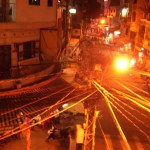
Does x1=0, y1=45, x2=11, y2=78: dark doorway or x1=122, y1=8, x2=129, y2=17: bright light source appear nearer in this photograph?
x1=0, y1=45, x2=11, y2=78: dark doorway

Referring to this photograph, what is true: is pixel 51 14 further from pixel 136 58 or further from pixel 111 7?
pixel 111 7

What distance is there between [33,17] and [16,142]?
27.9 ft

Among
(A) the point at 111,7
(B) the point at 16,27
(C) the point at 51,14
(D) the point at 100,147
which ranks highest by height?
(A) the point at 111,7

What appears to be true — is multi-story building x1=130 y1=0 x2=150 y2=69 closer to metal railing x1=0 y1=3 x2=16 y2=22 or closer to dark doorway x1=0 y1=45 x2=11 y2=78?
dark doorway x1=0 y1=45 x2=11 y2=78

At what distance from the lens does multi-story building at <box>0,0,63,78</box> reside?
16125 mm

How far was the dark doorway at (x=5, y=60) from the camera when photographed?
16.2 meters

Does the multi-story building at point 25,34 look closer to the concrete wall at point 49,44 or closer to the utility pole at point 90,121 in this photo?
the concrete wall at point 49,44

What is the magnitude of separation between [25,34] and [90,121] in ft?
30.3

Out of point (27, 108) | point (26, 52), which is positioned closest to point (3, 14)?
point (26, 52)

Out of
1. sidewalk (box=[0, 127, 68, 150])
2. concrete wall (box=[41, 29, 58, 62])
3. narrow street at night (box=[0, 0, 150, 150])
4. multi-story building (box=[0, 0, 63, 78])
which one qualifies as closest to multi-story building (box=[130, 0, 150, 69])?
narrow street at night (box=[0, 0, 150, 150])

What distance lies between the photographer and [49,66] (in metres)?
19.1

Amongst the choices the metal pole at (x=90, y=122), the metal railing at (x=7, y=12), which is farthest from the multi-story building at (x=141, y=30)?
the metal pole at (x=90, y=122)

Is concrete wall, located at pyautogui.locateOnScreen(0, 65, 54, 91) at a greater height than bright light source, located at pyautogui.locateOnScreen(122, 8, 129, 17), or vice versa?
bright light source, located at pyautogui.locateOnScreen(122, 8, 129, 17)

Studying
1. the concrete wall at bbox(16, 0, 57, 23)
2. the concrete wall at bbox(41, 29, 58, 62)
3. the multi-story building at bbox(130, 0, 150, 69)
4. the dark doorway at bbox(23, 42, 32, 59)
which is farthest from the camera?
the multi-story building at bbox(130, 0, 150, 69)
